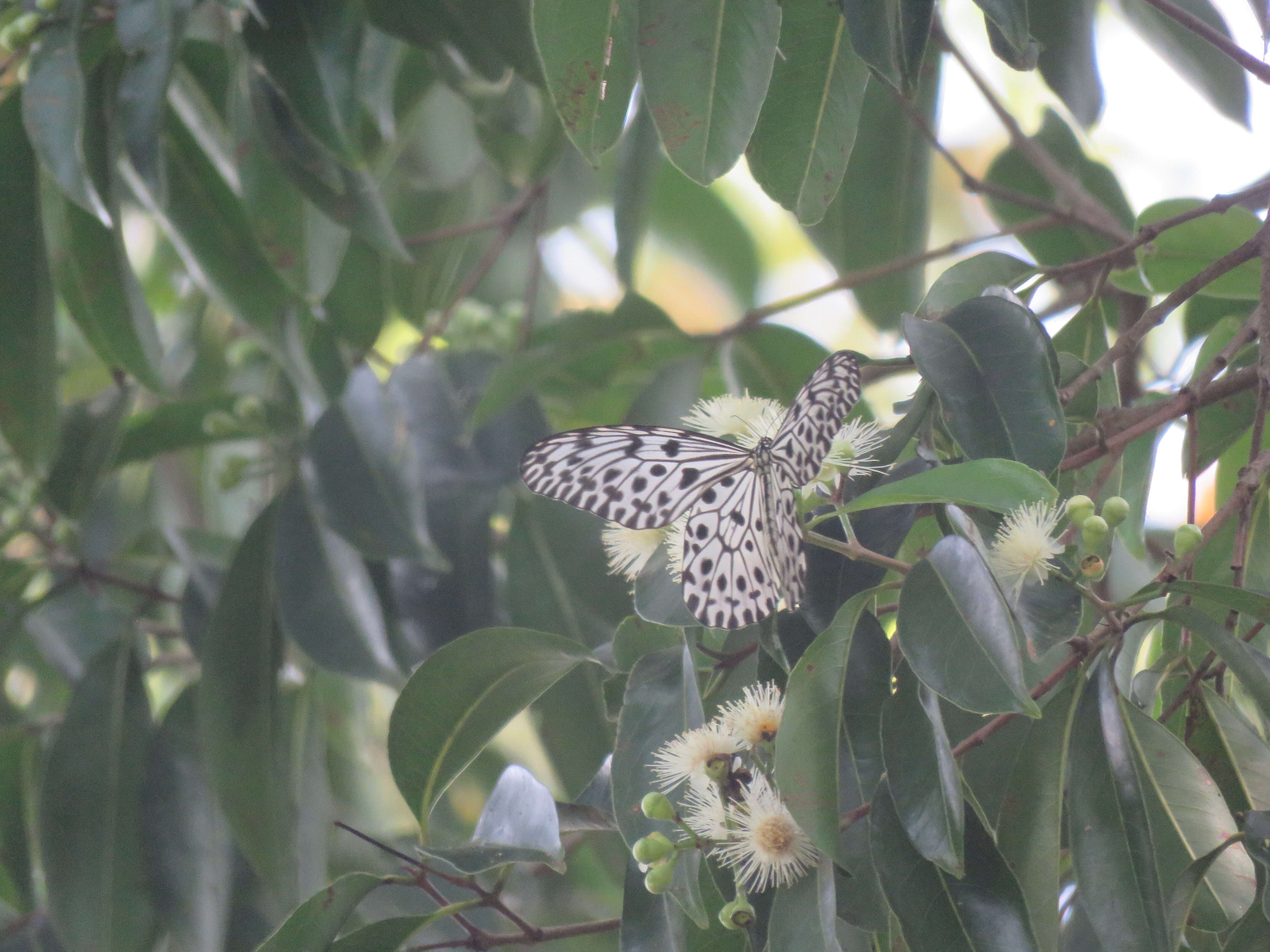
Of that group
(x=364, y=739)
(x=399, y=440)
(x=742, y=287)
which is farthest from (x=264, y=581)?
(x=742, y=287)

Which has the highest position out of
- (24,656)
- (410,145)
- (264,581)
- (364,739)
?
(410,145)

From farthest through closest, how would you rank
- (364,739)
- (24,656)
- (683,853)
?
(364,739) < (24,656) < (683,853)

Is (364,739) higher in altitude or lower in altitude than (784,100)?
lower

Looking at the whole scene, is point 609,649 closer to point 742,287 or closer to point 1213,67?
point 1213,67

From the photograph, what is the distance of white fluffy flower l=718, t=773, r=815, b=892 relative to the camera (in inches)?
23.8

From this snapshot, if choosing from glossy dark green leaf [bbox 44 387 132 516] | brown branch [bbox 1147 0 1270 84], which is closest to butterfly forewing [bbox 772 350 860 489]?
brown branch [bbox 1147 0 1270 84]

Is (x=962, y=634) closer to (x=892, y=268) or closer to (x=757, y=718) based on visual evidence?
(x=757, y=718)

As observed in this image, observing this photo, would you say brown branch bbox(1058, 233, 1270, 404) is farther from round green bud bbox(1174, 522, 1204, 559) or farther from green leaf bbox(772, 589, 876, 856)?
green leaf bbox(772, 589, 876, 856)

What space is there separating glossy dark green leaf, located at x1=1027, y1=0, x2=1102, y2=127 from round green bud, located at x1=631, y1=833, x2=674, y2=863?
2.72ft

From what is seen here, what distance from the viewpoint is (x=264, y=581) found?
4.37 ft

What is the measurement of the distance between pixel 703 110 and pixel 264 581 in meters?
0.83

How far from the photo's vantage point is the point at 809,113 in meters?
0.87

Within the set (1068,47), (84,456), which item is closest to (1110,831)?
(1068,47)

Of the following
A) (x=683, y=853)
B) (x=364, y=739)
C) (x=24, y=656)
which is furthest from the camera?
(x=364, y=739)
